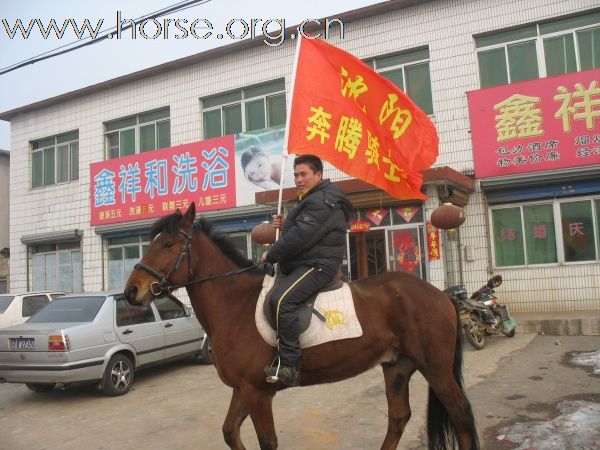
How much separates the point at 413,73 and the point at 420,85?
0.41 meters

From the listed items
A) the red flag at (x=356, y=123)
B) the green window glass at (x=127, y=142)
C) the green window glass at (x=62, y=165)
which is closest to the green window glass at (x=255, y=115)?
the green window glass at (x=127, y=142)

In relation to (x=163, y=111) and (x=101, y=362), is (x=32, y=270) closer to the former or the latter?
(x=163, y=111)

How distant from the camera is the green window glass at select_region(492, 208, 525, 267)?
39.0 ft

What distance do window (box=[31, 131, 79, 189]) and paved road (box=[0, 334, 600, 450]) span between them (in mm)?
12059

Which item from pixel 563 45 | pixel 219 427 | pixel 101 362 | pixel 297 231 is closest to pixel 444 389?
pixel 297 231

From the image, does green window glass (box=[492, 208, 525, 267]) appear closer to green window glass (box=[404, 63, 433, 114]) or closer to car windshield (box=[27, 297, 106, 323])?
green window glass (box=[404, 63, 433, 114])

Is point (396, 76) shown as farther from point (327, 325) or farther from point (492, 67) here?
point (327, 325)

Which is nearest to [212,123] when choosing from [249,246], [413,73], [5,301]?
[249,246]

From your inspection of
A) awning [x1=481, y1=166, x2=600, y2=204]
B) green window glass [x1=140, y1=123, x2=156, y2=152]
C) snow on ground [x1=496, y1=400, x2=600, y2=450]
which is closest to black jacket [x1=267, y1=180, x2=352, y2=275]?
snow on ground [x1=496, y1=400, x2=600, y2=450]

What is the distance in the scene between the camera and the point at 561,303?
11.3 metres

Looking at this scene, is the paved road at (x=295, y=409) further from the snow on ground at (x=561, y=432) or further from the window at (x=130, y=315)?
the window at (x=130, y=315)

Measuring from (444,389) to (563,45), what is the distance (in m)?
10.9

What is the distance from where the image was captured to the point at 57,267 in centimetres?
1880

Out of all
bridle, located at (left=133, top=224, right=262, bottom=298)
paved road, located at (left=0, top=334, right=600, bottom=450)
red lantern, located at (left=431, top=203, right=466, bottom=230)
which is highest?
red lantern, located at (left=431, top=203, right=466, bottom=230)
